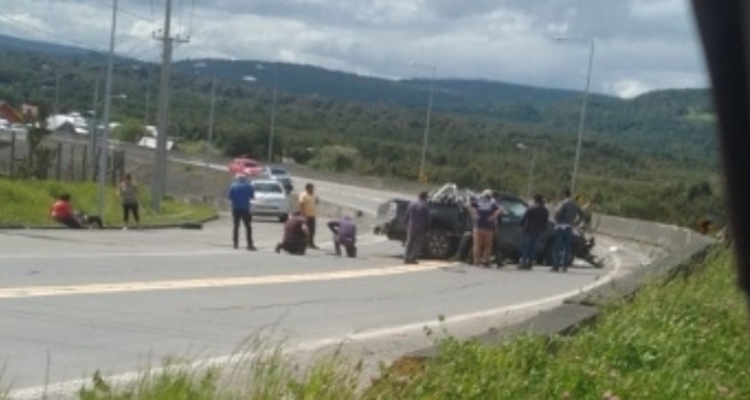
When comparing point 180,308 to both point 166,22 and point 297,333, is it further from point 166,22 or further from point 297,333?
point 166,22

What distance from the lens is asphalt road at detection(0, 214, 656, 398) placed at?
1374cm

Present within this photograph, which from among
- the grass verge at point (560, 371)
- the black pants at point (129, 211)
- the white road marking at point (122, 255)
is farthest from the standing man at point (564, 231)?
the grass verge at point (560, 371)

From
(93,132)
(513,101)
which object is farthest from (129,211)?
(513,101)

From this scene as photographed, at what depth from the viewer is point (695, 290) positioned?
15.8 m

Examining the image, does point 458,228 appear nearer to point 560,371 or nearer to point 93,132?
point 560,371

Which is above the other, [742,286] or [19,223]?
[742,286]

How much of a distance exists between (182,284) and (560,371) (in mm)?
12437

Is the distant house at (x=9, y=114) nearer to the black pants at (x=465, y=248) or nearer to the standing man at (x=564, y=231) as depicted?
the black pants at (x=465, y=248)

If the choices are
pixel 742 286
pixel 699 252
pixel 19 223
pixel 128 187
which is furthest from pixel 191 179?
pixel 742 286

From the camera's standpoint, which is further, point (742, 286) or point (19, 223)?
point (19, 223)

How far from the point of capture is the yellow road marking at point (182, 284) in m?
18.2

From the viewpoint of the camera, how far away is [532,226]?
32812mm

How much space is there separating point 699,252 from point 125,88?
147 meters

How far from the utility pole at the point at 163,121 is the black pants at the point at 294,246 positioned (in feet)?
76.3
